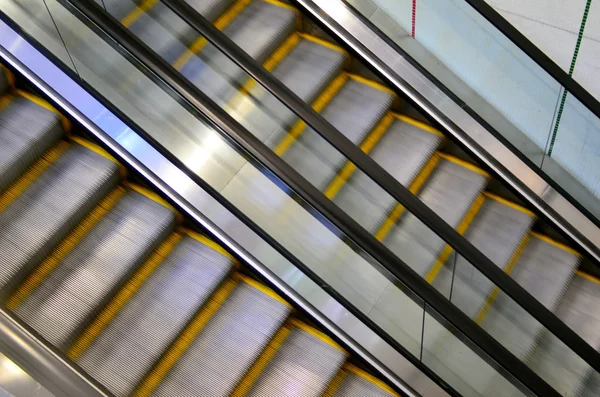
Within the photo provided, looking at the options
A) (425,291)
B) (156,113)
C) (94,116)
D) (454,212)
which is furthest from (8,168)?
(454,212)

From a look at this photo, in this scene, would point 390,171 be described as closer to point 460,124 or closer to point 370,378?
point 460,124

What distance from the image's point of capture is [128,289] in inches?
179

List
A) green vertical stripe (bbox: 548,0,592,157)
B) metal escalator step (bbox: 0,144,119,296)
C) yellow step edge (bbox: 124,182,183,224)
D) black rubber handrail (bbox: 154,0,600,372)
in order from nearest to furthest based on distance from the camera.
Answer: black rubber handrail (bbox: 154,0,600,372) < metal escalator step (bbox: 0,144,119,296) < yellow step edge (bbox: 124,182,183,224) < green vertical stripe (bbox: 548,0,592,157)

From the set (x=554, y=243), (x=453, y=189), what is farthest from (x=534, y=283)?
(x=453, y=189)

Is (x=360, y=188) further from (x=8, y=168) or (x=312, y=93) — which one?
(x=8, y=168)

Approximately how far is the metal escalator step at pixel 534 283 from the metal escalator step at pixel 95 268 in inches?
86.5

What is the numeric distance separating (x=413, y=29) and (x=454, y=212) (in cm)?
146

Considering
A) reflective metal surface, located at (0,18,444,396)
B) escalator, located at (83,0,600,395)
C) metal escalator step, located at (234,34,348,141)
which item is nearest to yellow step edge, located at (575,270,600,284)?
escalator, located at (83,0,600,395)

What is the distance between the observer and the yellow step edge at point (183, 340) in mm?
4391

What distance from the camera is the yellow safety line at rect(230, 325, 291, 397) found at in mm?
4562

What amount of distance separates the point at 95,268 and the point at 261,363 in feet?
4.04

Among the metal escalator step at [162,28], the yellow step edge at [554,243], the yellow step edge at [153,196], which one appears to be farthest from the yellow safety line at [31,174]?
the yellow step edge at [554,243]

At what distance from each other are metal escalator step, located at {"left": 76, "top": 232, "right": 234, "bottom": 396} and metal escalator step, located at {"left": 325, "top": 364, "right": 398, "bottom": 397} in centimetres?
105

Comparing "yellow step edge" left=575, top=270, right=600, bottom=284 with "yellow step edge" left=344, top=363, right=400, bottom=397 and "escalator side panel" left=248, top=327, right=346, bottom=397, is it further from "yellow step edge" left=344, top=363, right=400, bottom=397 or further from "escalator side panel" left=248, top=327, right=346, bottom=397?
"escalator side panel" left=248, top=327, right=346, bottom=397
